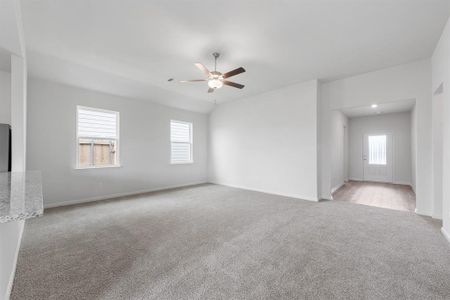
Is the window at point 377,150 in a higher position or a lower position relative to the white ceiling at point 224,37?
lower

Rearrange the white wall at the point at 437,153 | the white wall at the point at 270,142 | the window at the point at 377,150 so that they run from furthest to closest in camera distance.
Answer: the window at the point at 377,150, the white wall at the point at 270,142, the white wall at the point at 437,153

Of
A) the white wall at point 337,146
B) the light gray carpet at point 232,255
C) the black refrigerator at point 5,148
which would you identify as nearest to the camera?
the light gray carpet at point 232,255

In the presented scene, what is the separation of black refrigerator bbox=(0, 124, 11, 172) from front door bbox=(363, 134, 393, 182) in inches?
389

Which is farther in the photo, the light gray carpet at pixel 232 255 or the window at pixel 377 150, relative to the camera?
the window at pixel 377 150

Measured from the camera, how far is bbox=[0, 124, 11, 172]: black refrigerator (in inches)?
101

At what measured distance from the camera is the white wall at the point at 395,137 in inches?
266

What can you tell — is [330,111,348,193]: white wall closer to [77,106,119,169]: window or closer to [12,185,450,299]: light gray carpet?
[12,185,450,299]: light gray carpet

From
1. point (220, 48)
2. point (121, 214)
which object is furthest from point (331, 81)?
point (121, 214)

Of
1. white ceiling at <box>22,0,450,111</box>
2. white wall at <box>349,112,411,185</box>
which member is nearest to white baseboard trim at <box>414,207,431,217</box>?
white ceiling at <box>22,0,450,111</box>

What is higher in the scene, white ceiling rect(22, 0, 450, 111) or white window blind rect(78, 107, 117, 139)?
white ceiling rect(22, 0, 450, 111)

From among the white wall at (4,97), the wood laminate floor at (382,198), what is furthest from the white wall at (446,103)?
the white wall at (4,97)

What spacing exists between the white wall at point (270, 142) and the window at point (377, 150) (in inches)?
185

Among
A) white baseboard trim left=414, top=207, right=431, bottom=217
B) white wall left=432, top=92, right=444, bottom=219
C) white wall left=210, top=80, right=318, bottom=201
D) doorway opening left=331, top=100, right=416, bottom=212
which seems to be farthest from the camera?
doorway opening left=331, top=100, right=416, bottom=212

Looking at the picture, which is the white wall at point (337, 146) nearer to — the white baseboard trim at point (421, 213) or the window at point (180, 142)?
the white baseboard trim at point (421, 213)
